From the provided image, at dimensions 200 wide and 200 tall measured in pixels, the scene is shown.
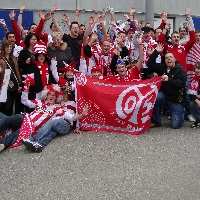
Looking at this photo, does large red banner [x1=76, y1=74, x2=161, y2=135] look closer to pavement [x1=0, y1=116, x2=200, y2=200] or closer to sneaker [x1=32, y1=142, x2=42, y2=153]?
pavement [x1=0, y1=116, x2=200, y2=200]

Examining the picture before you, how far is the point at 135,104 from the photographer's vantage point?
7168 millimetres

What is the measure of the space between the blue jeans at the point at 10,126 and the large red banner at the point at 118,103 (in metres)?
1.17

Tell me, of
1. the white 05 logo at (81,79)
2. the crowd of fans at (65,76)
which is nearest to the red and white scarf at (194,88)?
the crowd of fans at (65,76)

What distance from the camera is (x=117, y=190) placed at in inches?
189

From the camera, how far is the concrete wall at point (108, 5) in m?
15.3

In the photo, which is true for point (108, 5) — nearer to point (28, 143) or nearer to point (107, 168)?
point (28, 143)

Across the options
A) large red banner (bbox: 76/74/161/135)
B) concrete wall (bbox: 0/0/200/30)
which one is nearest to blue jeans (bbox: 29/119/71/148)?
large red banner (bbox: 76/74/161/135)

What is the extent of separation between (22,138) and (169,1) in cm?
1449

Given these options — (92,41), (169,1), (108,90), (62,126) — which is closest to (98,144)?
(62,126)

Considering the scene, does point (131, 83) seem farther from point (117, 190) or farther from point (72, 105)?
point (117, 190)

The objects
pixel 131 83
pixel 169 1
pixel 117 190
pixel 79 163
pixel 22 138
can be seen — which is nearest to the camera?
pixel 117 190

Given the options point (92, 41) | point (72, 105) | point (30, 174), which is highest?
point (92, 41)

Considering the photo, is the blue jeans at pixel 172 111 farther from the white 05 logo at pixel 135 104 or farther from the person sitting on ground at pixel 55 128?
the person sitting on ground at pixel 55 128

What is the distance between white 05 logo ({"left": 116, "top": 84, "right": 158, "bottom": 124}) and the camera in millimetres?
7168
